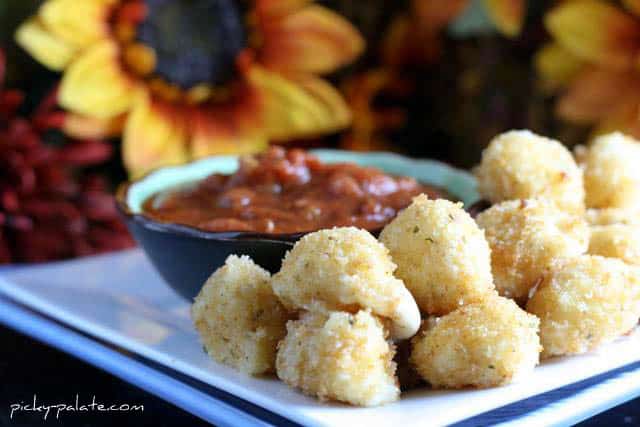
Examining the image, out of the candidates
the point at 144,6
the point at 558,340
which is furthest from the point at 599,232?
the point at 144,6

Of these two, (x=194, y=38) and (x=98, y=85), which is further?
(x=194, y=38)

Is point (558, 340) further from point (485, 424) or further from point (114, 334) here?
point (114, 334)

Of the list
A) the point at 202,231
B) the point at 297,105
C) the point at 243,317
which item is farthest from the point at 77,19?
the point at 243,317

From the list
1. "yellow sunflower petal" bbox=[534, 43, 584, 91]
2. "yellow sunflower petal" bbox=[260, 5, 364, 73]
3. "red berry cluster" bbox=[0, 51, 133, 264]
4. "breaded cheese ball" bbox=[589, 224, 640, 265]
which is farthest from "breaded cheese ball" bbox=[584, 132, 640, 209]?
"red berry cluster" bbox=[0, 51, 133, 264]

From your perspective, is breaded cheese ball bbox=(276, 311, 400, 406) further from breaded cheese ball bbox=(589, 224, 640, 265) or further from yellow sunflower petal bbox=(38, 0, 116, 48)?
yellow sunflower petal bbox=(38, 0, 116, 48)

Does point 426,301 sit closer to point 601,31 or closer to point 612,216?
point 612,216

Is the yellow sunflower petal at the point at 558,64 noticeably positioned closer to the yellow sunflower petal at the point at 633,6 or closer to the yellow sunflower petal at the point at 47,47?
the yellow sunflower petal at the point at 633,6
